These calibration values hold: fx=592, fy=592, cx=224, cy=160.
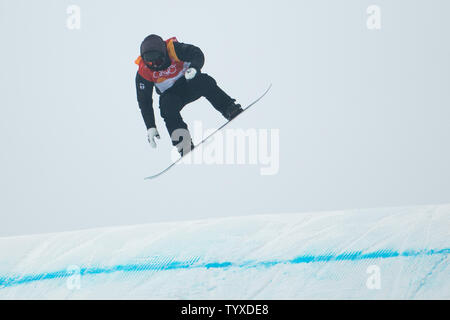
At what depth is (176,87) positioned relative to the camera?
4898mm

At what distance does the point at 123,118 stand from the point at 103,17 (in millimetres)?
2395

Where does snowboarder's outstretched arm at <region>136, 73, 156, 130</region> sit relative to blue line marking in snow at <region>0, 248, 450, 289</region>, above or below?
above

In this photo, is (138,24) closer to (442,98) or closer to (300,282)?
(442,98)

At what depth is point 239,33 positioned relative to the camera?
13328 mm

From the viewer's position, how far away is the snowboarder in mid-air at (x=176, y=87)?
4727 mm

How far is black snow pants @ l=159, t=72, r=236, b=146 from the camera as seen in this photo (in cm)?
481

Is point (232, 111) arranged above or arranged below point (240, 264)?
above

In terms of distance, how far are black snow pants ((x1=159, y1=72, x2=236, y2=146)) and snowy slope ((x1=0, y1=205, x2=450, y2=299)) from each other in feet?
2.74

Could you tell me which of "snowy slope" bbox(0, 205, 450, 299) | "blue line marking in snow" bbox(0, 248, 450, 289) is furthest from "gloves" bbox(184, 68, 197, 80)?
"blue line marking in snow" bbox(0, 248, 450, 289)

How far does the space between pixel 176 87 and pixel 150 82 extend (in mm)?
217

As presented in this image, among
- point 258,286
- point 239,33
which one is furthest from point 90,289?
Answer: point 239,33
